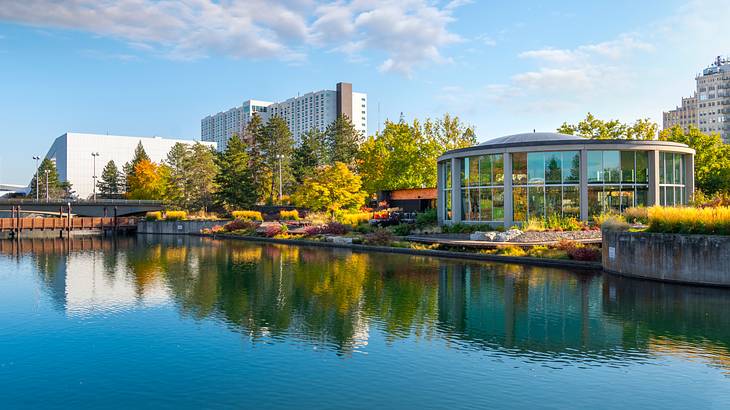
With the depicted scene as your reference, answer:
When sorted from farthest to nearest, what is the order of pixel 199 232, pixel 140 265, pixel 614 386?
pixel 199 232
pixel 140 265
pixel 614 386

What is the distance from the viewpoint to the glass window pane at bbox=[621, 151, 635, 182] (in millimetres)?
37469

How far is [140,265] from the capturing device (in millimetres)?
33250

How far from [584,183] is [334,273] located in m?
20.0

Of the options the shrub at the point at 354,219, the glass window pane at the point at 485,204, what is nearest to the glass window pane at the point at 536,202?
the glass window pane at the point at 485,204

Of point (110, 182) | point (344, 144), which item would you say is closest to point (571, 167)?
point (344, 144)

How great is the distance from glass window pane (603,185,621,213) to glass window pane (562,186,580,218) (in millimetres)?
1856

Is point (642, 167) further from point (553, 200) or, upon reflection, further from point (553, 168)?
point (553, 200)

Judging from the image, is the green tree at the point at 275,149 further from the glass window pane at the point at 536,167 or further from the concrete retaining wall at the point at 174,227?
the glass window pane at the point at 536,167

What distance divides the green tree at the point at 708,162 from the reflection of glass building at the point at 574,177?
48.2 feet

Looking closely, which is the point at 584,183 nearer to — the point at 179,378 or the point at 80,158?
the point at 179,378

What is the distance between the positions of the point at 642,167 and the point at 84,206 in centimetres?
7379

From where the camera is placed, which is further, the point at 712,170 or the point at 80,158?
the point at 80,158

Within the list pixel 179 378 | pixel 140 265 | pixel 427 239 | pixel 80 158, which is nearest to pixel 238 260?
pixel 140 265

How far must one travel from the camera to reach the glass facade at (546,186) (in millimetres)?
37562
